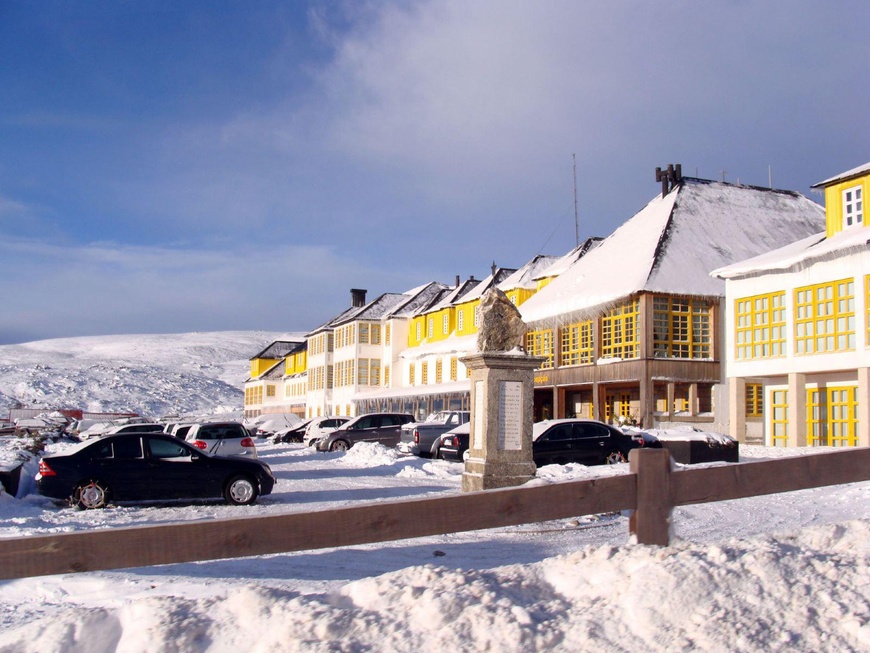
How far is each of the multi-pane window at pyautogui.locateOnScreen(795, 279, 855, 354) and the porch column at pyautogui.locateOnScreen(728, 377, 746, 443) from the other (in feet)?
10.8

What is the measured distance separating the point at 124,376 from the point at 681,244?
10302 centimetres

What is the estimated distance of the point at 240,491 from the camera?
626 inches

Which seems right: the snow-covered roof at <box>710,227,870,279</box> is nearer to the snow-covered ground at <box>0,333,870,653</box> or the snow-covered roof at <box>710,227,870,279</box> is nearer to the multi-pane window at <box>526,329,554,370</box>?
the multi-pane window at <box>526,329,554,370</box>

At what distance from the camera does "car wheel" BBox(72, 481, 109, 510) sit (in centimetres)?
1487

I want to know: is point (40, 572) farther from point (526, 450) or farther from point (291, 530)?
point (526, 450)

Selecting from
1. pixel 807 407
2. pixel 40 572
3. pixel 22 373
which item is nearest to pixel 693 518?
pixel 40 572

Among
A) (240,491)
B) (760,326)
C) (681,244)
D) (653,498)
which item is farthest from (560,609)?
(681,244)

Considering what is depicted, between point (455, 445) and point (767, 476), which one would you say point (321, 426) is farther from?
point (767, 476)

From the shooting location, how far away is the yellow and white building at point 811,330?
25.5 metres

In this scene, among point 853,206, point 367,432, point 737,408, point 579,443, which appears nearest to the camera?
point 579,443

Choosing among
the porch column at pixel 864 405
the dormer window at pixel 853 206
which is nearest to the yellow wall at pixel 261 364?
the dormer window at pixel 853 206

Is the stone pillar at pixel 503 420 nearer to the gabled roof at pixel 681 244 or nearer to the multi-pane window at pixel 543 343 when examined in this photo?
the gabled roof at pixel 681 244

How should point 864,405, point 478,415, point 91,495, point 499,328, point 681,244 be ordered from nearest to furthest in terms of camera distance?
point 499,328 → point 478,415 → point 91,495 → point 864,405 → point 681,244

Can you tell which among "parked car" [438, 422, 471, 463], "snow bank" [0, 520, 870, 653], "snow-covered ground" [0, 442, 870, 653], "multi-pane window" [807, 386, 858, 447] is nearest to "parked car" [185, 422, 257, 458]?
"parked car" [438, 422, 471, 463]
